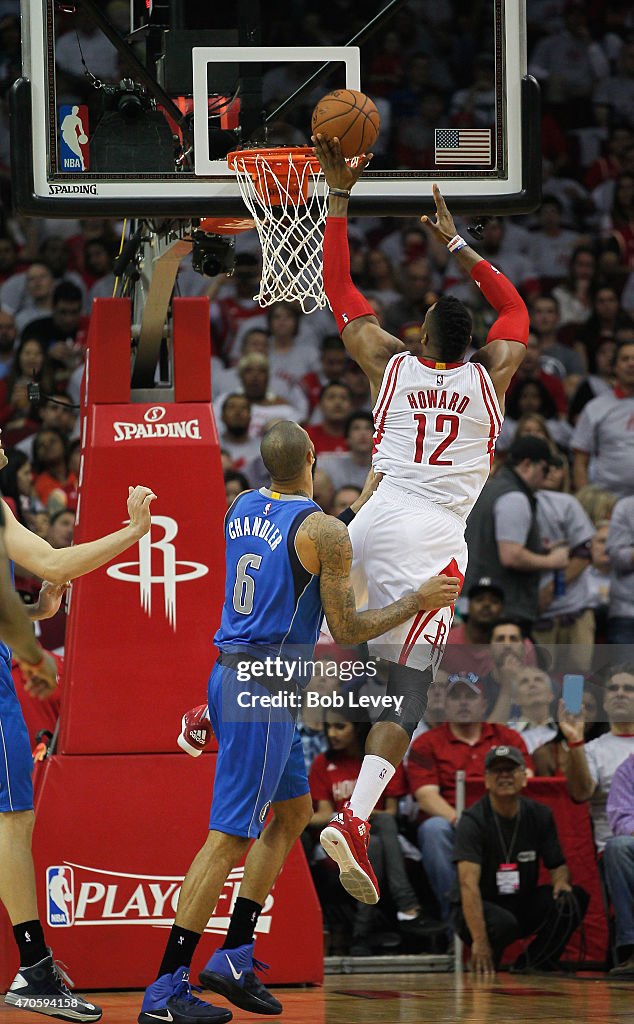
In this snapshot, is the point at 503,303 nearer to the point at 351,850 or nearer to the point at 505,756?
the point at 351,850

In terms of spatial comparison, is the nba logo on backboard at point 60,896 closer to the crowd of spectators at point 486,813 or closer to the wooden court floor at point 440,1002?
the wooden court floor at point 440,1002

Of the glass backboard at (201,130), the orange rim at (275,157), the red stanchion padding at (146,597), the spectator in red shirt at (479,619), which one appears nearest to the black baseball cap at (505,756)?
the spectator in red shirt at (479,619)

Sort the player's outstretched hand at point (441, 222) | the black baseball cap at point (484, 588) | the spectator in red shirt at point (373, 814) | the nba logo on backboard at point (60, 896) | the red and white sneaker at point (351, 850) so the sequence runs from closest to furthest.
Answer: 1. the red and white sneaker at point (351, 850)
2. the player's outstretched hand at point (441, 222)
3. the nba logo on backboard at point (60, 896)
4. the spectator in red shirt at point (373, 814)
5. the black baseball cap at point (484, 588)

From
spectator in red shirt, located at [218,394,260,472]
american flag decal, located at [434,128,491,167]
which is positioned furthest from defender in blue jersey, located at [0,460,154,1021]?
spectator in red shirt, located at [218,394,260,472]

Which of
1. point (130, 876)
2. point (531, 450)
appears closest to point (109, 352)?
point (130, 876)

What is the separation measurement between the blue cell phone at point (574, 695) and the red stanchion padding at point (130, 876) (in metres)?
2.32

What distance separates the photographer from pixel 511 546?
11547mm

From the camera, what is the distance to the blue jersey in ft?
22.6

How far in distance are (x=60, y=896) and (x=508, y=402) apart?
22.8ft

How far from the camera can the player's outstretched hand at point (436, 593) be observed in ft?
23.0

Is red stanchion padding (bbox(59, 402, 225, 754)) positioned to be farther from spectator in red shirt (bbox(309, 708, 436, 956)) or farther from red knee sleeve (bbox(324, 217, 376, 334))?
spectator in red shirt (bbox(309, 708, 436, 956))

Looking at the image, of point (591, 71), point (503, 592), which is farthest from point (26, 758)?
point (591, 71)

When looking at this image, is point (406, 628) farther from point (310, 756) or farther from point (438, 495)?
point (310, 756)

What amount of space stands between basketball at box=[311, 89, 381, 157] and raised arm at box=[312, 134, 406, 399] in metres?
0.06
